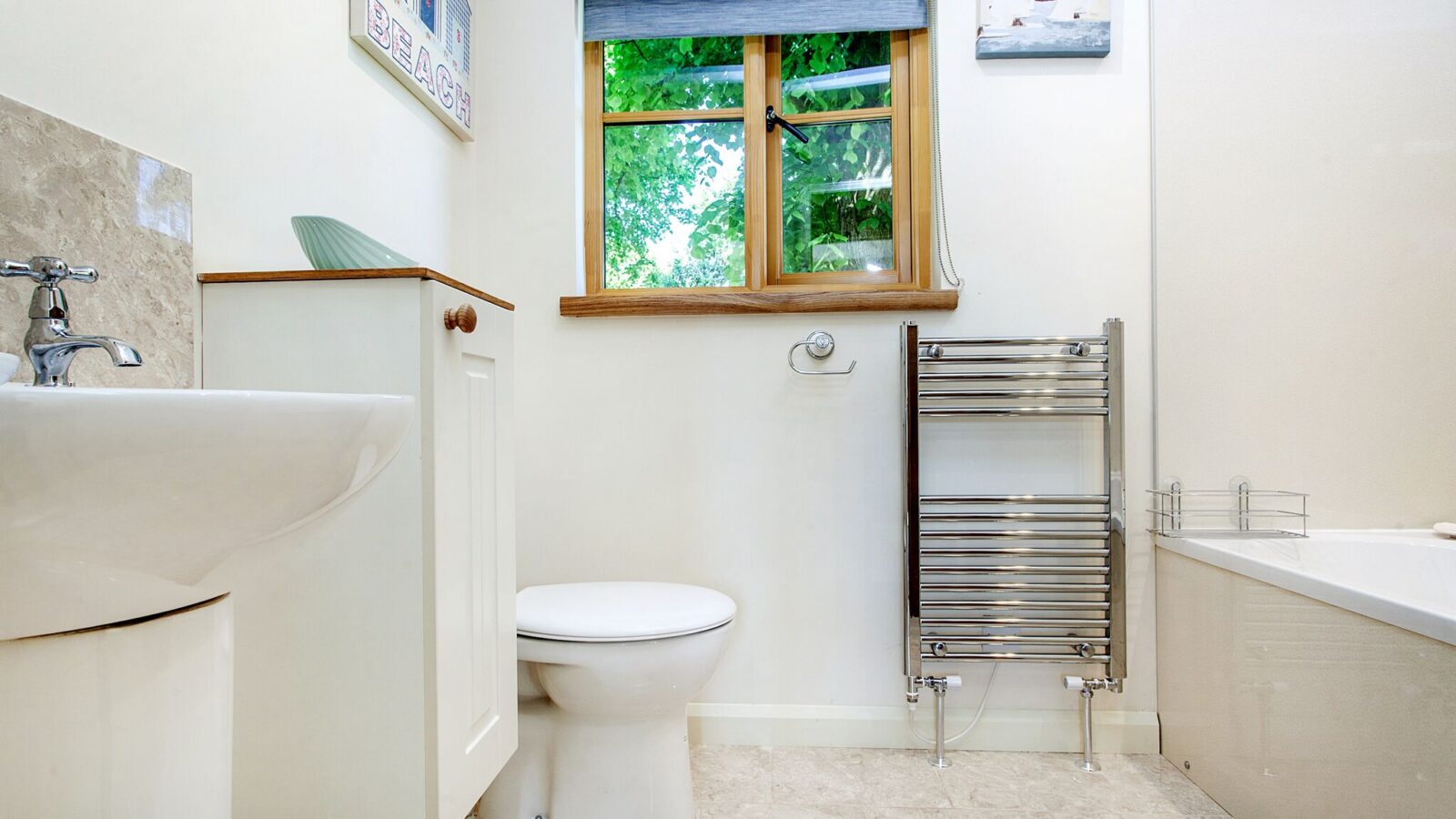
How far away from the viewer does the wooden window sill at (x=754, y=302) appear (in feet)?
5.66

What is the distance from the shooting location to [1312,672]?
1223 millimetres

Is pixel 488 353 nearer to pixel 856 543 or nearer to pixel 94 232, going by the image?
pixel 94 232

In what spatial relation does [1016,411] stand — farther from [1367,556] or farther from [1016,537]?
[1367,556]

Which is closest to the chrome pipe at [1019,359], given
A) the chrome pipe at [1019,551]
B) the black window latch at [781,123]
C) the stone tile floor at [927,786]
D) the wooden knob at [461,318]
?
the chrome pipe at [1019,551]

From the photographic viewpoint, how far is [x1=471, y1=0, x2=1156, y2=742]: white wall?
1.75 metres

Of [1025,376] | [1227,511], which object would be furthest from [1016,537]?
[1227,511]

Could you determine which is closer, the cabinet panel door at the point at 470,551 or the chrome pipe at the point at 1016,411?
the cabinet panel door at the point at 470,551

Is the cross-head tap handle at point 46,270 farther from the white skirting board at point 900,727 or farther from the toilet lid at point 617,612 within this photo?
the white skirting board at point 900,727

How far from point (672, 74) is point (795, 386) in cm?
88

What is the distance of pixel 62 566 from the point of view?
Result: 0.42 metres

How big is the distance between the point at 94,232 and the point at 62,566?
1.80 feet

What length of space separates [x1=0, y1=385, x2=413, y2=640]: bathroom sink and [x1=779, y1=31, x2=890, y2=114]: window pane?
165 centimetres

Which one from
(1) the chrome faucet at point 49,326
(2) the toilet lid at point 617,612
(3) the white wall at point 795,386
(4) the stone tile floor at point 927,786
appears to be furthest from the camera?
(3) the white wall at point 795,386

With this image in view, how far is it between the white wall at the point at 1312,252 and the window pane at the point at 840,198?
2.09 feet
